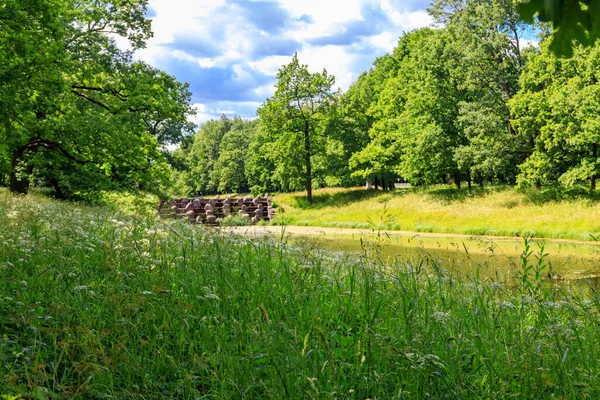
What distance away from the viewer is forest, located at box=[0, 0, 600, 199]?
62.2 feet

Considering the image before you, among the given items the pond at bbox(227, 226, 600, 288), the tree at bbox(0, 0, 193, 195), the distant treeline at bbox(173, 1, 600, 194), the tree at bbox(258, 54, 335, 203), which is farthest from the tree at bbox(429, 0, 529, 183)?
the tree at bbox(0, 0, 193, 195)

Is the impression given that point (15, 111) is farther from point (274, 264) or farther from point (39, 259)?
point (274, 264)

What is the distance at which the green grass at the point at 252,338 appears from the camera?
308 centimetres

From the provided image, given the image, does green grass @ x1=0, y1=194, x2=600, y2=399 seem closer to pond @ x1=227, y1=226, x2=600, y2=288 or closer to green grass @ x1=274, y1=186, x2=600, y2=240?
pond @ x1=227, y1=226, x2=600, y2=288

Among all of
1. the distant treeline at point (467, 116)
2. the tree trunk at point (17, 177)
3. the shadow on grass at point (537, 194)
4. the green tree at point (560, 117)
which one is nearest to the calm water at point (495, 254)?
the distant treeline at point (467, 116)

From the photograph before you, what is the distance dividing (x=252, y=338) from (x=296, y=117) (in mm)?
41768

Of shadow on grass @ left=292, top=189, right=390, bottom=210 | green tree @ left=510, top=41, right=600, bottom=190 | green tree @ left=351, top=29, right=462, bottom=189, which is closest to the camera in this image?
green tree @ left=510, top=41, right=600, bottom=190

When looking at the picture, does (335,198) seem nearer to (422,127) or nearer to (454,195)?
(422,127)

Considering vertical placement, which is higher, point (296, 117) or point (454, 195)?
point (296, 117)

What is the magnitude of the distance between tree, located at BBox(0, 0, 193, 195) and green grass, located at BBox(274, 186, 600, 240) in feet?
32.4

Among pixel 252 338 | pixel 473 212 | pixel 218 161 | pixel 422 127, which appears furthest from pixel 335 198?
pixel 218 161

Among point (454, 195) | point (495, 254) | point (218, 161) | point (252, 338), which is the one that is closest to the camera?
point (252, 338)

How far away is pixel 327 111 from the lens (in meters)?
44.7

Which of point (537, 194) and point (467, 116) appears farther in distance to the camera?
point (467, 116)
